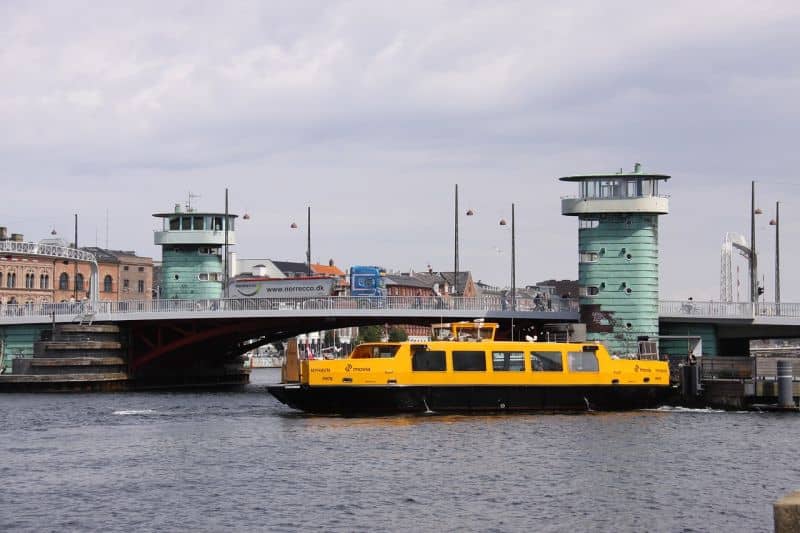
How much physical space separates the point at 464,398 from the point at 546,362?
4.80 metres

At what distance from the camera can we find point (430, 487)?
4575 cm

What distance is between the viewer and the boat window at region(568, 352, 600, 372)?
70.6 metres

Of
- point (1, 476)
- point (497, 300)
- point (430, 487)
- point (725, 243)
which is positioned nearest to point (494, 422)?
point (430, 487)

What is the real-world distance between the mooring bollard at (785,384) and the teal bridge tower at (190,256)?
194ft

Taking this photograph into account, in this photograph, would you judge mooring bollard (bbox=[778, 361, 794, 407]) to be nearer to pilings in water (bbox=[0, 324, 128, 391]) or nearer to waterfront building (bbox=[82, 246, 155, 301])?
pilings in water (bbox=[0, 324, 128, 391])

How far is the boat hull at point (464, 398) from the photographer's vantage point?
67.2 metres

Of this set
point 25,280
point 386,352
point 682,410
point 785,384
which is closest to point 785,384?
point 785,384

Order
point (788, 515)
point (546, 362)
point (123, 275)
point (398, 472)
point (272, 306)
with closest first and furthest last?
1. point (788, 515)
2. point (398, 472)
3. point (546, 362)
4. point (272, 306)
5. point (123, 275)

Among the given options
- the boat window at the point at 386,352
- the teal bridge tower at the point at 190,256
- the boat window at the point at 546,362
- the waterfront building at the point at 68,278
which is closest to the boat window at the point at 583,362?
the boat window at the point at 546,362

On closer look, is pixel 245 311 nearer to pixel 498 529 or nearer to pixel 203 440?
pixel 203 440

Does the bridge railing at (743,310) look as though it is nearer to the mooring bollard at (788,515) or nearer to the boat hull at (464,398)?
the boat hull at (464,398)

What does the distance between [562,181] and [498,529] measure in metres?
55.4

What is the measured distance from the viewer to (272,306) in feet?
345

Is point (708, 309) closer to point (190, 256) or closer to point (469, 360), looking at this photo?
point (469, 360)
